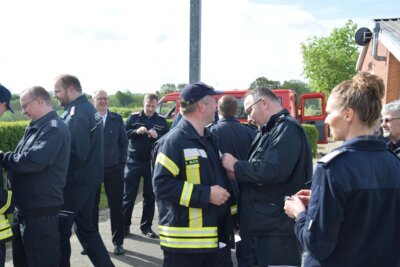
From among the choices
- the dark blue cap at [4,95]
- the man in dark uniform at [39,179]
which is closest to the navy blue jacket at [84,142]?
the man in dark uniform at [39,179]

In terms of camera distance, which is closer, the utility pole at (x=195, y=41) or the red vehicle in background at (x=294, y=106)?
the utility pole at (x=195, y=41)

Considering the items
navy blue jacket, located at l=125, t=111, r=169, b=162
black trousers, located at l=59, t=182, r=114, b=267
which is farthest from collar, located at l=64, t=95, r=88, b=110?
navy blue jacket, located at l=125, t=111, r=169, b=162

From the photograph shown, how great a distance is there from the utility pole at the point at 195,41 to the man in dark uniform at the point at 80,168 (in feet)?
4.46

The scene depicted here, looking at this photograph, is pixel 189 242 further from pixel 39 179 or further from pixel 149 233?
pixel 149 233

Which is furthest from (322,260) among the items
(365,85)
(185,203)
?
(185,203)

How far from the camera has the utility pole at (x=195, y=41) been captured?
4.84 metres

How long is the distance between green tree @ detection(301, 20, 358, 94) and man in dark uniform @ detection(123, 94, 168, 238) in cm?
3013

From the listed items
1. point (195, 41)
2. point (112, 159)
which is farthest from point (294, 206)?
point (112, 159)

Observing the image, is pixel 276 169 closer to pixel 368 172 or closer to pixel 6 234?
pixel 368 172

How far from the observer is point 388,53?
47.7ft

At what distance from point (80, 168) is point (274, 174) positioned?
2059 millimetres

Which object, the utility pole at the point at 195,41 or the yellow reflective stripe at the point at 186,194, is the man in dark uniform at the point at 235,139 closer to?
the utility pole at the point at 195,41

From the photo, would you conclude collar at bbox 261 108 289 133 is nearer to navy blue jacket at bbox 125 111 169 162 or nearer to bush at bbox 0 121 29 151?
navy blue jacket at bbox 125 111 169 162

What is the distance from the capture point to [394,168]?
1879 millimetres
